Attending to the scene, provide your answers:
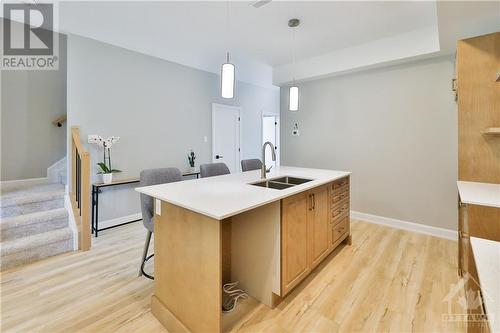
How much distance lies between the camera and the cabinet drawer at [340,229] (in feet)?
8.61

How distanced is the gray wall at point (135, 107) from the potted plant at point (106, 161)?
0.27 ft

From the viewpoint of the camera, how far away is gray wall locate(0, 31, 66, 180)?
333 centimetres

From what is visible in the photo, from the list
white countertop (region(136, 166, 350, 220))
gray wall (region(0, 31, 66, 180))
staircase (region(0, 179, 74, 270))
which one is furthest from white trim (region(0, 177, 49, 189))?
white countertop (region(136, 166, 350, 220))

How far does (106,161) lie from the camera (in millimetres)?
3516

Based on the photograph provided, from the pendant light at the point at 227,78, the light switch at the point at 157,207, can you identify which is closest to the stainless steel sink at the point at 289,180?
the pendant light at the point at 227,78

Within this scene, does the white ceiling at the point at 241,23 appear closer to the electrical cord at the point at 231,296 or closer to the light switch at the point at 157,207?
the light switch at the point at 157,207

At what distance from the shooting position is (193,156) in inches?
176

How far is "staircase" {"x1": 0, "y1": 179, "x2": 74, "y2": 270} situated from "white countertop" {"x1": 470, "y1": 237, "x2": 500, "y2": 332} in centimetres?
351

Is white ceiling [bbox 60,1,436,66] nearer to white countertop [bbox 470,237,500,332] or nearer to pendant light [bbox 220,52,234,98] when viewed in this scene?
pendant light [bbox 220,52,234,98]

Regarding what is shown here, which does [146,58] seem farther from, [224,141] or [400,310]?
[400,310]

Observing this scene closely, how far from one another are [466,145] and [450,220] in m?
1.44

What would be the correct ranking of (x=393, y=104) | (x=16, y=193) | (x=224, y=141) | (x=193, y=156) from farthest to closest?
1. (x=224, y=141)
2. (x=193, y=156)
3. (x=393, y=104)
4. (x=16, y=193)

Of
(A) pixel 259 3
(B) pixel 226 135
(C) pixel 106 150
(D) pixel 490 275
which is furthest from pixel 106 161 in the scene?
(D) pixel 490 275

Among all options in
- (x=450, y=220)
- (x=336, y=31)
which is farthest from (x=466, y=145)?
(x=336, y=31)
